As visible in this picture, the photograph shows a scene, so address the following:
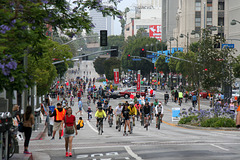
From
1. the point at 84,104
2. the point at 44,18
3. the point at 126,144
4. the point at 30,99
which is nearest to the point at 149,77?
the point at 84,104

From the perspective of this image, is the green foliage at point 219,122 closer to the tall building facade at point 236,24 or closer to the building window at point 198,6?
the tall building facade at point 236,24

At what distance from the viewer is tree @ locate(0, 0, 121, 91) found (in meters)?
10.2

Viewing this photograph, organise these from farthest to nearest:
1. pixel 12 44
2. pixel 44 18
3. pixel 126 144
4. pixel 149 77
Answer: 1. pixel 149 77
2. pixel 126 144
3. pixel 44 18
4. pixel 12 44

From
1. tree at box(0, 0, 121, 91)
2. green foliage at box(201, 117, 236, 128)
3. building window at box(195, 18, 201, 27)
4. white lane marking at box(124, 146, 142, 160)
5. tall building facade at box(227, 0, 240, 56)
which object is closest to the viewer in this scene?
tree at box(0, 0, 121, 91)

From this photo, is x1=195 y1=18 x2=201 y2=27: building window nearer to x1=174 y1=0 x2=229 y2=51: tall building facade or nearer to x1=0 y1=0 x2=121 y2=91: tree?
x1=174 y1=0 x2=229 y2=51: tall building facade

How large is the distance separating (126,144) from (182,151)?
3.34m

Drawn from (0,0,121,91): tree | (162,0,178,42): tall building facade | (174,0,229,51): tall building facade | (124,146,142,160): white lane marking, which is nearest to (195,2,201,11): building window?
(174,0,229,51): tall building facade

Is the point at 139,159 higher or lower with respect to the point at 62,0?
lower

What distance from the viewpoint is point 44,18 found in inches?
468

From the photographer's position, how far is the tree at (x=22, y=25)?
10.2 metres

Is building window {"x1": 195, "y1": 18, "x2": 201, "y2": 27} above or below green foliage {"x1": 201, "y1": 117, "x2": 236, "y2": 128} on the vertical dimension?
above

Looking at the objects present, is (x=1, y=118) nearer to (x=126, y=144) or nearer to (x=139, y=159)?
(x=139, y=159)

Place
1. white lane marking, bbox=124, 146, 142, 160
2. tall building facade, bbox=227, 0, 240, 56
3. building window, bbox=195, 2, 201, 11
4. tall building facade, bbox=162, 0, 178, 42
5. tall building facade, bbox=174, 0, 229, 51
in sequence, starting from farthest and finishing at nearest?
tall building facade, bbox=162, 0, 178, 42
building window, bbox=195, 2, 201, 11
tall building facade, bbox=174, 0, 229, 51
tall building facade, bbox=227, 0, 240, 56
white lane marking, bbox=124, 146, 142, 160

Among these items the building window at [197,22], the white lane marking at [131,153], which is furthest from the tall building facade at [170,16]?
the white lane marking at [131,153]
